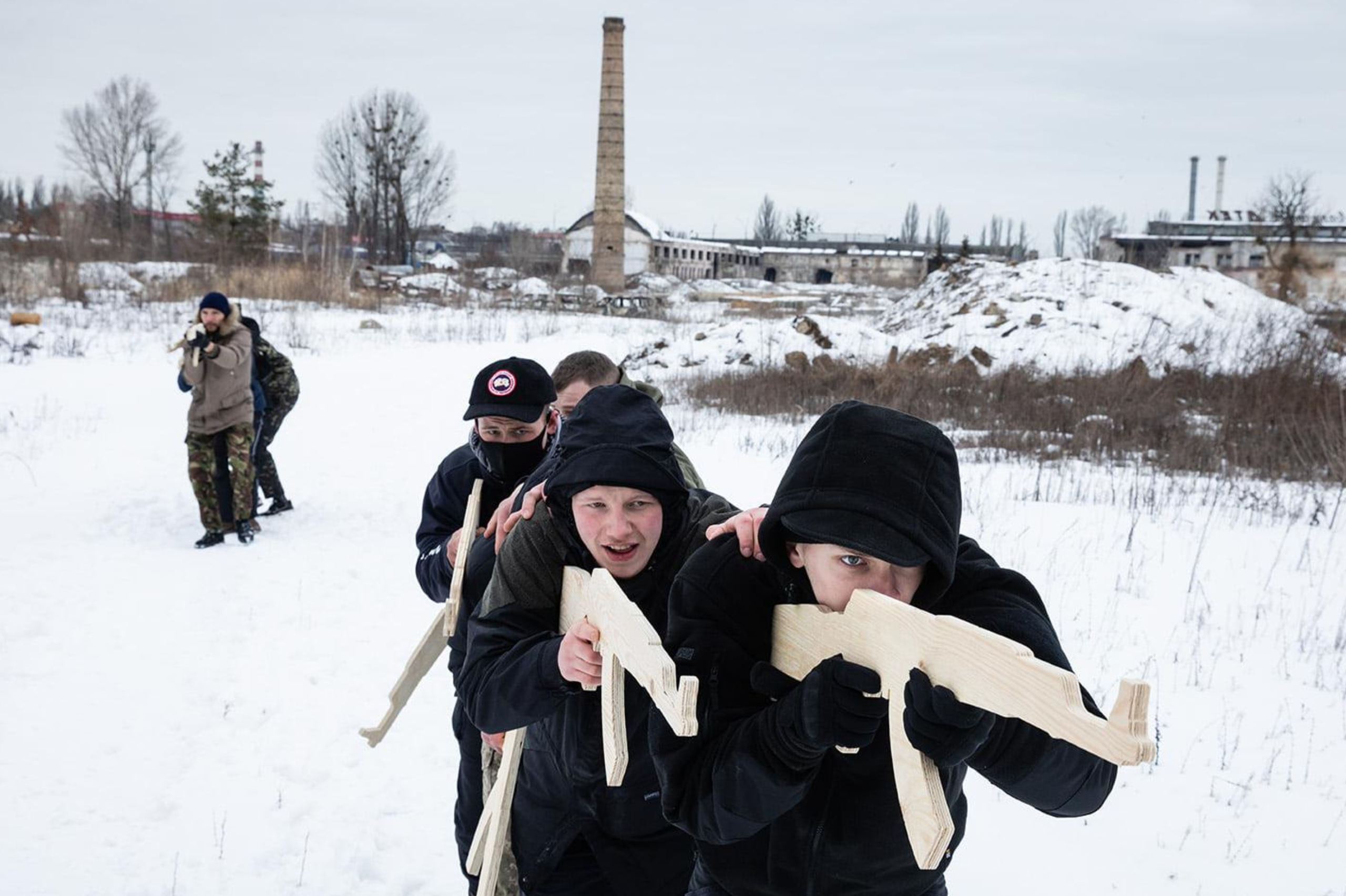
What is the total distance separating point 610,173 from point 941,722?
139 feet

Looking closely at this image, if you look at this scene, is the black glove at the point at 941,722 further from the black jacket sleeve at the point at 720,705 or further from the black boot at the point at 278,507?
the black boot at the point at 278,507

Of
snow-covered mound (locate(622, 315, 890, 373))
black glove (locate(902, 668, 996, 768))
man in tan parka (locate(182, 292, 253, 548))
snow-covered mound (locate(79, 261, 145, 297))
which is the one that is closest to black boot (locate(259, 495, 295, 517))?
man in tan parka (locate(182, 292, 253, 548))

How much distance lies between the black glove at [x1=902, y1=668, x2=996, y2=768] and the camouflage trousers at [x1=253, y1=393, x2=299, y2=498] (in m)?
7.92

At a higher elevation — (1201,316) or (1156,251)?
(1156,251)

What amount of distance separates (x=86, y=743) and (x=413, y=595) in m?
2.62

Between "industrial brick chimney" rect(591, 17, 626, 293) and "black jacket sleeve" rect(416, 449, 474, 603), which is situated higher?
"industrial brick chimney" rect(591, 17, 626, 293)

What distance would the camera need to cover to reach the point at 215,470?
8.06m

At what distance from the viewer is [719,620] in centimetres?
182

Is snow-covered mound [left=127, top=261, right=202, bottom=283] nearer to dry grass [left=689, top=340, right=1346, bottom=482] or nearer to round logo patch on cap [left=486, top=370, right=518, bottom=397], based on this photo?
dry grass [left=689, top=340, right=1346, bottom=482]

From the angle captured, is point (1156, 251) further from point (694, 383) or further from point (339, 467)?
point (339, 467)

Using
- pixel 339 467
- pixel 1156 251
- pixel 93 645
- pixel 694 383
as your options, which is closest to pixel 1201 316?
pixel 694 383

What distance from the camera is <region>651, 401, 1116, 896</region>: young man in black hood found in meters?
1.56

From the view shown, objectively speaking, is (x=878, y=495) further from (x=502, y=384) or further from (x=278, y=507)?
(x=278, y=507)

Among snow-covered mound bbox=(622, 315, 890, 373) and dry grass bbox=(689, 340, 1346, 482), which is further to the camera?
snow-covered mound bbox=(622, 315, 890, 373)
